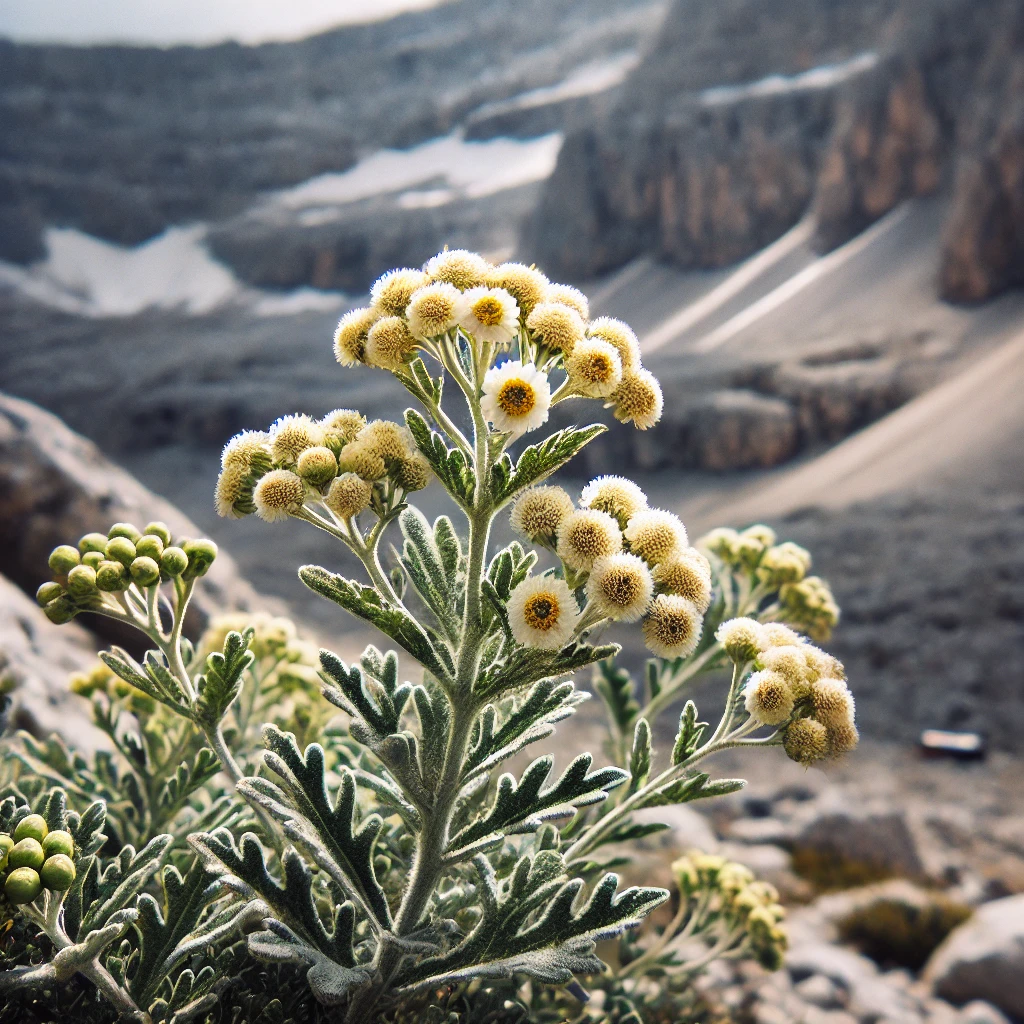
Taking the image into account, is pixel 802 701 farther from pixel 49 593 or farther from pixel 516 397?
pixel 49 593

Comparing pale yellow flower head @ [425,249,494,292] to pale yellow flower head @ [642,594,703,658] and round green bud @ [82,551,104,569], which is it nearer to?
pale yellow flower head @ [642,594,703,658]

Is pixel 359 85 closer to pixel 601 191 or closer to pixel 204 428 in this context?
pixel 601 191

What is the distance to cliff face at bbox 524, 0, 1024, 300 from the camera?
101 ft

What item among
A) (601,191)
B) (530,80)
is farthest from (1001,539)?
(530,80)

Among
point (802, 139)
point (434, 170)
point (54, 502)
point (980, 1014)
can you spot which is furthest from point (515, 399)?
point (434, 170)

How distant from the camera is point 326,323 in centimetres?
6625

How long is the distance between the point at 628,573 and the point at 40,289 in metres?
92.6

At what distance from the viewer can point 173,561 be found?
217cm

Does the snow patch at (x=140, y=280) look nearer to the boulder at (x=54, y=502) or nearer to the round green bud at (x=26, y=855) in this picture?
the boulder at (x=54, y=502)

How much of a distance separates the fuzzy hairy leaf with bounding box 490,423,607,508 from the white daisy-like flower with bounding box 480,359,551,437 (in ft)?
0.29

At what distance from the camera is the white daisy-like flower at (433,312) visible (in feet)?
5.61

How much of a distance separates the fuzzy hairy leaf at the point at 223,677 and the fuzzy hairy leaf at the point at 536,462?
0.81 meters

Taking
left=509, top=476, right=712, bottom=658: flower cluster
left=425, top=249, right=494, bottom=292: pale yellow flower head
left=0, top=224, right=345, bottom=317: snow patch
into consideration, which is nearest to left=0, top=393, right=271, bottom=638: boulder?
left=425, top=249, right=494, bottom=292: pale yellow flower head

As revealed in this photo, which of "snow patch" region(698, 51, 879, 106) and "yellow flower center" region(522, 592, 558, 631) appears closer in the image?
"yellow flower center" region(522, 592, 558, 631)
